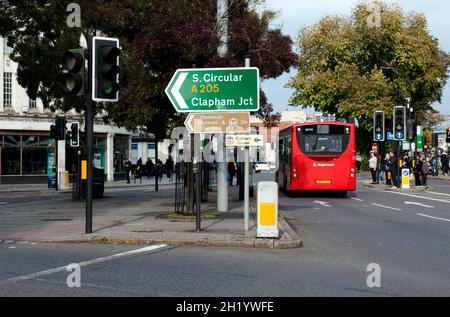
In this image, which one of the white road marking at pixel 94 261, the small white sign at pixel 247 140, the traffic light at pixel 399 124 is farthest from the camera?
the traffic light at pixel 399 124

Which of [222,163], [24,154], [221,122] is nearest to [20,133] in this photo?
[24,154]

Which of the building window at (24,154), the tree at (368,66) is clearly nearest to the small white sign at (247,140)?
the building window at (24,154)

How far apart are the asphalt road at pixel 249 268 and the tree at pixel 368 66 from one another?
4692cm

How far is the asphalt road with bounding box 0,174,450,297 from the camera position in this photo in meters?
7.77

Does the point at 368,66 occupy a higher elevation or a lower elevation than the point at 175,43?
higher

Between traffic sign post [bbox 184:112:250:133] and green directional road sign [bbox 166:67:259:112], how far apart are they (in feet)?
0.41

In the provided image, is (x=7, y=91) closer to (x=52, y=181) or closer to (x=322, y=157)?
(x=52, y=181)

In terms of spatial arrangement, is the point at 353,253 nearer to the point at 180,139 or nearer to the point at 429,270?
the point at 429,270

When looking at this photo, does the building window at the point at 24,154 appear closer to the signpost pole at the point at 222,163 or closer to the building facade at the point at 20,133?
the building facade at the point at 20,133

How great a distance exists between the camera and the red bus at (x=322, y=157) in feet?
92.0

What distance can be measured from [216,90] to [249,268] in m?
5.39

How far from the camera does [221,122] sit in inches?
548

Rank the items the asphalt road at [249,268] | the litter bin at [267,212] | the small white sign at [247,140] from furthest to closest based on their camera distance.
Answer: the small white sign at [247,140] → the litter bin at [267,212] → the asphalt road at [249,268]

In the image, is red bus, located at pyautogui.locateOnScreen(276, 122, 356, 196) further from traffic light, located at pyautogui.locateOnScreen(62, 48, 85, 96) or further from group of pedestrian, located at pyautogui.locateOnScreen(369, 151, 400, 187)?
traffic light, located at pyautogui.locateOnScreen(62, 48, 85, 96)
